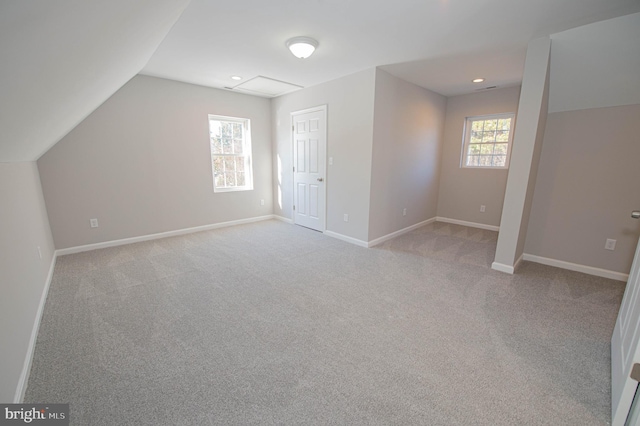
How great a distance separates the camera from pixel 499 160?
4652mm

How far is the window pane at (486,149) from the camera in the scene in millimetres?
4737

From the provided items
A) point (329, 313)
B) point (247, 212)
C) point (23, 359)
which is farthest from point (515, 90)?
point (23, 359)

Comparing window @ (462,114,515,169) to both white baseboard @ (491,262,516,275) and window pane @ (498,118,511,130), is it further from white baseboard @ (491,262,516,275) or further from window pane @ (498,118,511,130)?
white baseboard @ (491,262,516,275)

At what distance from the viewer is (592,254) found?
302 cm

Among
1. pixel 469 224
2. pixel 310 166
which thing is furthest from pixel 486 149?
pixel 310 166

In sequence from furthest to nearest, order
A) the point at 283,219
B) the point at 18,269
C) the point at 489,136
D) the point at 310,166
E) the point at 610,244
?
the point at 283,219 → the point at 489,136 → the point at 310,166 → the point at 610,244 → the point at 18,269

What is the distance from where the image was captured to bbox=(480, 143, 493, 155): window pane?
4.74 meters

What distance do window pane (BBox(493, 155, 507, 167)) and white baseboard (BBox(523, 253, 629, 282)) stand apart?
6.28ft

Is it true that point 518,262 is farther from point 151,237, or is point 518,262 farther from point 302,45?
point 151,237

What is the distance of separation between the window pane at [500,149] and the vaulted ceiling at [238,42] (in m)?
1.01

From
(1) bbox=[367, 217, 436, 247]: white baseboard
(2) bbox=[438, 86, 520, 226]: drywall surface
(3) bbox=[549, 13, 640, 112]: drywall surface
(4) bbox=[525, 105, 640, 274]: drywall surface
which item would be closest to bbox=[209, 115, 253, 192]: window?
(1) bbox=[367, 217, 436, 247]: white baseboard

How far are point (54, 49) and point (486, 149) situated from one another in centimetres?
559

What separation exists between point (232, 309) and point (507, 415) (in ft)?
6.46

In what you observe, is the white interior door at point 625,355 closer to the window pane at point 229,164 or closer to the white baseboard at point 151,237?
the white baseboard at point 151,237
